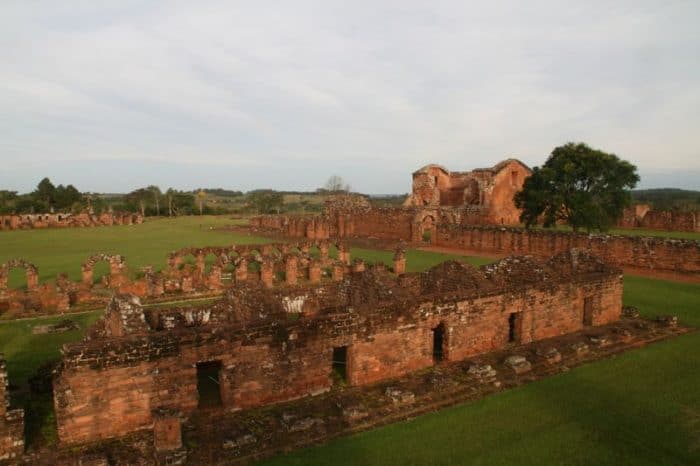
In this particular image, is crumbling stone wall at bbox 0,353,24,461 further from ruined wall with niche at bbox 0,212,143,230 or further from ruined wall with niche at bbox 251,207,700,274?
ruined wall with niche at bbox 0,212,143,230

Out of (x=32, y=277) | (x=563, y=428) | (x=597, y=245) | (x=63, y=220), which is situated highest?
(x=63, y=220)

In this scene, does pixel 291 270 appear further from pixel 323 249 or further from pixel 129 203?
pixel 129 203

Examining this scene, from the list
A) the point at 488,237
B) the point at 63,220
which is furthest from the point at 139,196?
the point at 488,237

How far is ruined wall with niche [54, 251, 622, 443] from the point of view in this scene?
709cm

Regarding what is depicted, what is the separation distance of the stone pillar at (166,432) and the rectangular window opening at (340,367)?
310 centimetres

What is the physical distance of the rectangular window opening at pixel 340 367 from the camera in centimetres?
910

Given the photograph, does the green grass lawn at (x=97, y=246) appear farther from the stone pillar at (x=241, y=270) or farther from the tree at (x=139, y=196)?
the tree at (x=139, y=196)

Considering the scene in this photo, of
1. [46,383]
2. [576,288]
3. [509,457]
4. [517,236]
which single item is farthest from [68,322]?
[517,236]

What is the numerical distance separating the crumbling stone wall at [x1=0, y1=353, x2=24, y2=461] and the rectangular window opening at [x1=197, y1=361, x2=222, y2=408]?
2331 mm

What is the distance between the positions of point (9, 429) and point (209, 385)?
316 centimetres

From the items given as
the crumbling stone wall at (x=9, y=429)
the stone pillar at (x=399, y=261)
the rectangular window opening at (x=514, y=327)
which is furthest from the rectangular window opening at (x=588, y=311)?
the crumbling stone wall at (x=9, y=429)

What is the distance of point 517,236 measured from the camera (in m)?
29.4

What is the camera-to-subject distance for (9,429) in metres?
6.48

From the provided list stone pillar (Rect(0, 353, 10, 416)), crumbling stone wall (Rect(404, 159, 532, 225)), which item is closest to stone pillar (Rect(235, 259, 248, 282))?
stone pillar (Rect(0, 353, 10, 416))
